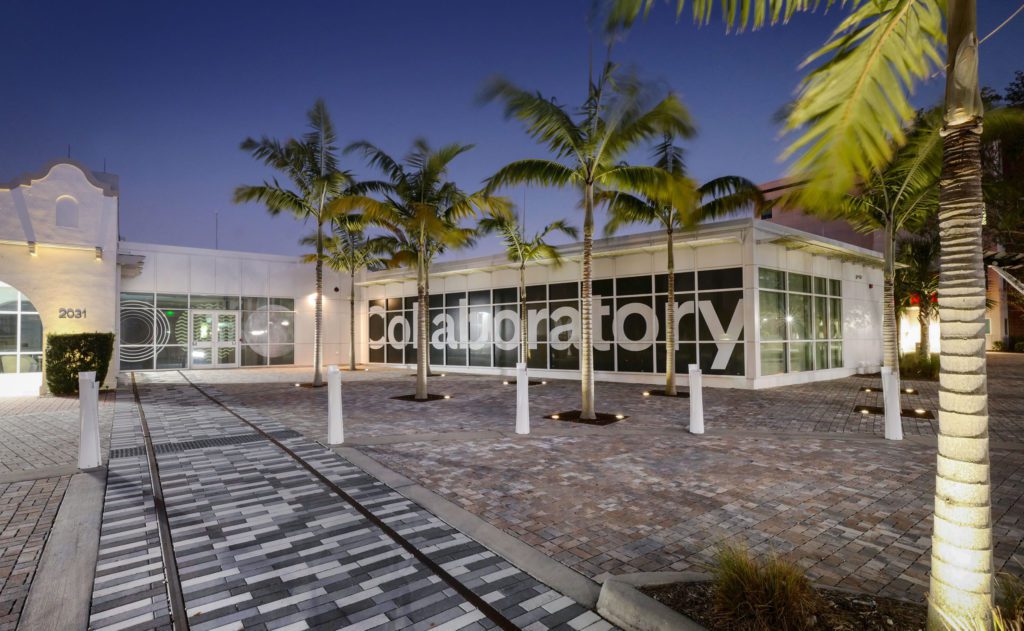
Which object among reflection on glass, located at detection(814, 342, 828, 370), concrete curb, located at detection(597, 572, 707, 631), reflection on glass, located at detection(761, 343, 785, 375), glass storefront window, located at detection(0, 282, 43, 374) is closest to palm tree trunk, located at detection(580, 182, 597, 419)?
concrete curb, located at detection(597, 572, 707, 631)

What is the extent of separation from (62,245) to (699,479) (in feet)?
54.7

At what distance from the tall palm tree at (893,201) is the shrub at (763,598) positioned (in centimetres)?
968

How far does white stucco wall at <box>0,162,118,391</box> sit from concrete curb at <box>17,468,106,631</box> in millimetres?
11718

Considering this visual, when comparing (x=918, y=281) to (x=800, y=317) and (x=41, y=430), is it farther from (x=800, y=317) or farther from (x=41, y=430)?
(x=41, y=430)

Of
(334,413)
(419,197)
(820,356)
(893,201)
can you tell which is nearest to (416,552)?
(334,413)

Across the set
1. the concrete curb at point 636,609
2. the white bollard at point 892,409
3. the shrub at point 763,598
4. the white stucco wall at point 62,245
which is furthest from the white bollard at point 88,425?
the white bollard at point 892,409

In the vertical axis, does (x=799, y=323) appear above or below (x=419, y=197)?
below

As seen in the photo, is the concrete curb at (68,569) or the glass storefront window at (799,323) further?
the glass storefront window at (799,323)

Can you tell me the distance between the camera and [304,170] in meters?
15.4

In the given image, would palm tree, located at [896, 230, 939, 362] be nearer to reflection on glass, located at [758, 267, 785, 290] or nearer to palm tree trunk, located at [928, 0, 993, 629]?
reflection on glass, located at [758, 267, 785, 290]

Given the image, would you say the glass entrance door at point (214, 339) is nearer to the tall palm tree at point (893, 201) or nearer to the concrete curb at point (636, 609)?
the tall palm tree at point (893, 201)

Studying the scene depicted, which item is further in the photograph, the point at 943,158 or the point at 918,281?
the point at 918,281

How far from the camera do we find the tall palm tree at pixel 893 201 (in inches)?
417

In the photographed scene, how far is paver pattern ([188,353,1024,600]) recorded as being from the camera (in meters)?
3.98
